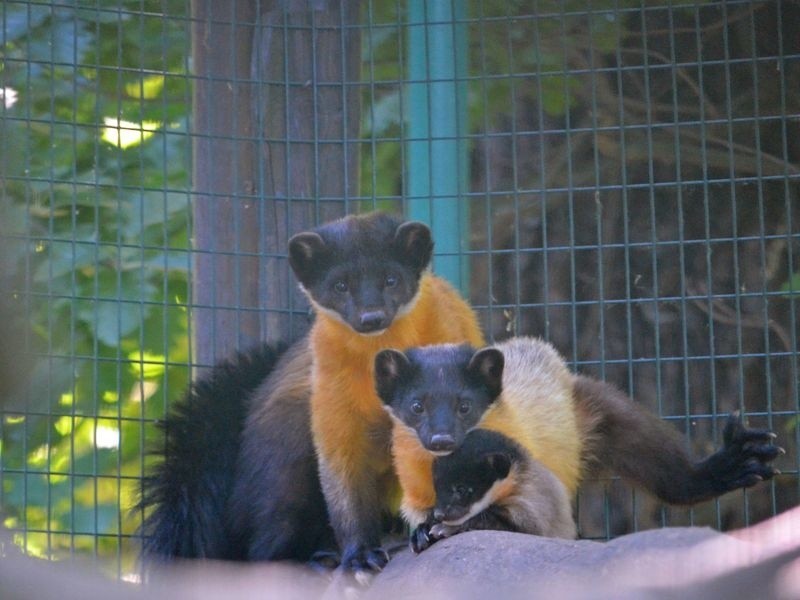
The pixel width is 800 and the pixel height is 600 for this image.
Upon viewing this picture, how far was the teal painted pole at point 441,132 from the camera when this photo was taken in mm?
7664

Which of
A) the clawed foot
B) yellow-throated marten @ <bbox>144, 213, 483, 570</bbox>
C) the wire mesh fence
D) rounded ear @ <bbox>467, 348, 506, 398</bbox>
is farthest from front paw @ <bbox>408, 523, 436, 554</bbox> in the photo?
the wire mesh fence

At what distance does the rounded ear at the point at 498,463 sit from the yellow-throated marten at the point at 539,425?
11 cm

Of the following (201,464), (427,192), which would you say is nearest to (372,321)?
(201,464)

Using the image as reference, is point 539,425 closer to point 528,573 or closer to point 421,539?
point 421,539

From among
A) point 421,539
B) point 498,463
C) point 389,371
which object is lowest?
point 421,539

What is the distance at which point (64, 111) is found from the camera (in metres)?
9.29

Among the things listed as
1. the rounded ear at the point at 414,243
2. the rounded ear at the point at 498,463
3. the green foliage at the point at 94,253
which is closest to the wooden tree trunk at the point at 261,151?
the green foliage at the point at 94,253

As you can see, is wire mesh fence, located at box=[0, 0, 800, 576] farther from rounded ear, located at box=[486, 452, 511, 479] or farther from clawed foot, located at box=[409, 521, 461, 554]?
rounded ear, located at box=[486, 452, 511, 479]

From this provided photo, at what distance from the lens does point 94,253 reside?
27.3 feet

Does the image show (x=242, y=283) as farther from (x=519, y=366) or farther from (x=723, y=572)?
(x=723, y=572)

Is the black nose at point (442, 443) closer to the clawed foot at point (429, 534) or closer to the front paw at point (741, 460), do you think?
the clawed foot at point (429, 534)

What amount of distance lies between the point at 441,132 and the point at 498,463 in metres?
2.68

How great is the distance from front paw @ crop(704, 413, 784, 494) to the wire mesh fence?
2.23 ft

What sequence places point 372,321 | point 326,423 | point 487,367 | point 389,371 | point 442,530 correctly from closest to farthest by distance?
point 442,530
point 487,367
point 389,371
point 372,321
point 326,423
